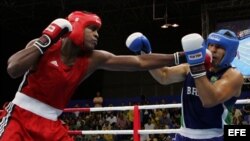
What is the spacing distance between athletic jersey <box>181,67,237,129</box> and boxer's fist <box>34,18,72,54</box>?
0.85m

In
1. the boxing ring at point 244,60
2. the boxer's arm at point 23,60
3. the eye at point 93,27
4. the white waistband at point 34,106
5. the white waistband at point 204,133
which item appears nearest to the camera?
the boxer's arm at point 23,60

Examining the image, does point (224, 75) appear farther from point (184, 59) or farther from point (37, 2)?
point (37, 2)

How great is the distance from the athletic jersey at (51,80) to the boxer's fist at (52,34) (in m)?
0.16

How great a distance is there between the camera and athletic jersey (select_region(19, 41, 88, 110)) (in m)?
2.20

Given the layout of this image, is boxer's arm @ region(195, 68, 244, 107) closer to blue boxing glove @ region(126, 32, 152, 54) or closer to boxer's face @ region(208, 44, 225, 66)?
boxer's face @ region(208, 44, 225, 66)

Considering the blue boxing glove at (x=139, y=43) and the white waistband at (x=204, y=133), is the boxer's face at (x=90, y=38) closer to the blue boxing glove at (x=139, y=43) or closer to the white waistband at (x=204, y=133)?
the blue boxing glove at (x=139, y=43)

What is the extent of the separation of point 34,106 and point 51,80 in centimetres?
17

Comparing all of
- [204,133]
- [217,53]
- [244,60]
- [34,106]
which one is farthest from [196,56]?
[244,60]

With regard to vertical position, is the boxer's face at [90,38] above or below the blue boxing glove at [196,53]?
above

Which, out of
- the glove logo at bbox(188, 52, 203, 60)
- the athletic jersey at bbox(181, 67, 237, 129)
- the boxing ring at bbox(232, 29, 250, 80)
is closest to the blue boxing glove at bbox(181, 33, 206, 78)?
the glove logo at bbox(188, 52, 203, 60)

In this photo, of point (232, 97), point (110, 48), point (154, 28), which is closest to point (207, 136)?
point (232, 97)

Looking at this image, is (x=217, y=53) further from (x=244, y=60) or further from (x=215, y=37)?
(x=244, y=60)

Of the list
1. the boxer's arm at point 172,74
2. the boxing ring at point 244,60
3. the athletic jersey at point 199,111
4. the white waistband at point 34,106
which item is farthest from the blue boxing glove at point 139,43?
the boxing ring at point 244,60

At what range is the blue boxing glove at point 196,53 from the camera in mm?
2225
